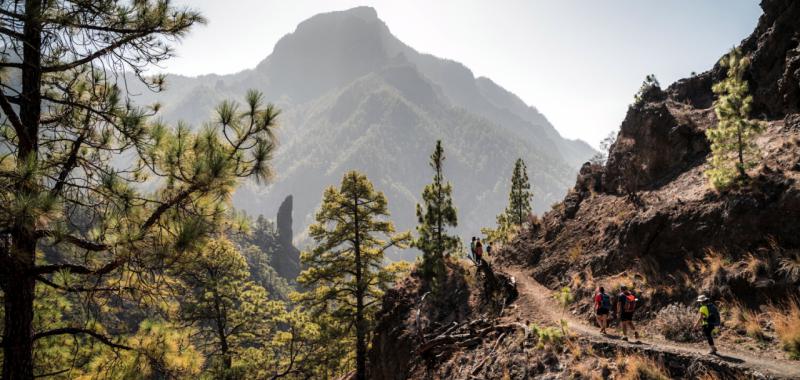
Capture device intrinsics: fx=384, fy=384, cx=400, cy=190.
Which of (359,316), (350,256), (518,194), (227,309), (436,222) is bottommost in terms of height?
(359,316)

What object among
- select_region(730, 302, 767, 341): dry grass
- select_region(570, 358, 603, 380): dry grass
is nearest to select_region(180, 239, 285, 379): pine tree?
select_region(570, 358, 603, 380): dry grass

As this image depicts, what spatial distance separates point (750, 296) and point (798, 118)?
912 cm

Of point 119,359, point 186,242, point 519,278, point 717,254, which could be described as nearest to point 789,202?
point 717,254

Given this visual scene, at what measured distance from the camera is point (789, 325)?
778 centimetres

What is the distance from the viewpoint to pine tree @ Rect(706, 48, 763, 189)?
39.5 feet

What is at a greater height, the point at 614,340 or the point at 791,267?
the point at 791,267

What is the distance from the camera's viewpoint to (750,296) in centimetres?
936

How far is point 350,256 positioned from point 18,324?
1523cm

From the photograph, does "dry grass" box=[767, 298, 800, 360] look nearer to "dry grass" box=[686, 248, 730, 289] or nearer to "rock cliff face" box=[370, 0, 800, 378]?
"rock cliff face" box=[370, 0, 800, 378]

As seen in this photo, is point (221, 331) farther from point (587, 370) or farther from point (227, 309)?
point (587, 370)

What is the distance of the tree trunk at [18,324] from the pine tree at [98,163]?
12 millimetres

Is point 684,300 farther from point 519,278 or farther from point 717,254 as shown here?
point 519,278

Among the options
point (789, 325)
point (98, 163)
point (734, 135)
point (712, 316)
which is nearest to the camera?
point (98, 163)

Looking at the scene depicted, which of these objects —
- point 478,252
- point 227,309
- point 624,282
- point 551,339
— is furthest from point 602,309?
point 227,309
